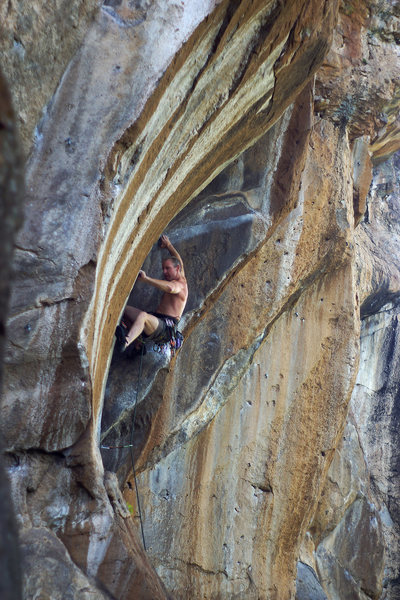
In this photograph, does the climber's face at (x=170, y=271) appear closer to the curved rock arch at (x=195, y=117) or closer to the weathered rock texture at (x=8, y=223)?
the curved rock arch at (x=195, y=117)

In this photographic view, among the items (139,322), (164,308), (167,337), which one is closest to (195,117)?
(139,322)

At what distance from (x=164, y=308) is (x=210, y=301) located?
69 cm

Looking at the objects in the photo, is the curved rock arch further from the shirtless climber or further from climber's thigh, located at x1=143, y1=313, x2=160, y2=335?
climber's thigh, located at x1=143, y1=313, x2=160, y2=335

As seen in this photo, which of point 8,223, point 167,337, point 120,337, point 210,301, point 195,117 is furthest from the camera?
point 210,301

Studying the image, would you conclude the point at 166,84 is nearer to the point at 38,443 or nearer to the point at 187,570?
the point at 38,443

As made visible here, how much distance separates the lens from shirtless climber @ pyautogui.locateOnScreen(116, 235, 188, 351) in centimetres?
531

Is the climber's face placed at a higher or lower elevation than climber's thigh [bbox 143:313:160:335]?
higher

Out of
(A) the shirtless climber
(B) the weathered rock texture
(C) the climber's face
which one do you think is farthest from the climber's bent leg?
(B) the weathered rock texture

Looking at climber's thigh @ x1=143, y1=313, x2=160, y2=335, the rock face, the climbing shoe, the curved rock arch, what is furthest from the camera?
climber's thigh @ x1=143, y1=313, x2=160, y2=335

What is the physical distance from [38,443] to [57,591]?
2.45 ft

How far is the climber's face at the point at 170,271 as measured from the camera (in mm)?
5586

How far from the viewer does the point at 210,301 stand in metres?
6.19

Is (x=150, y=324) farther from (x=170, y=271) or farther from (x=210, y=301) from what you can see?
(x=210, y=301)

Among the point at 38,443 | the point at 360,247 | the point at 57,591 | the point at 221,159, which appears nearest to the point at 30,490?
the point at 38,443
